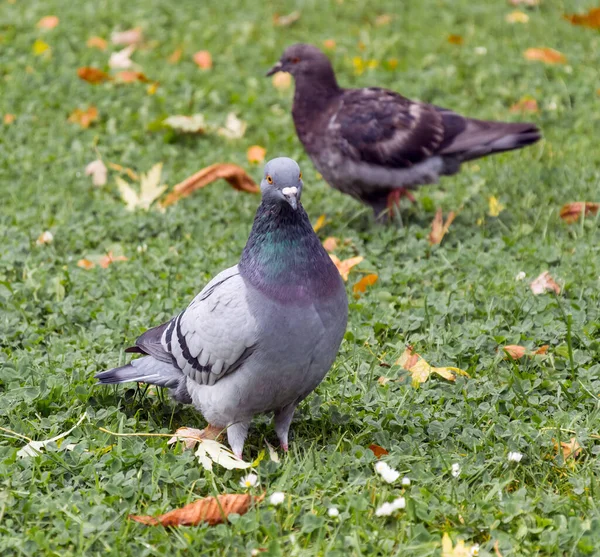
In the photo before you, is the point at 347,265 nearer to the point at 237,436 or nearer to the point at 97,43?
the point at 237,436

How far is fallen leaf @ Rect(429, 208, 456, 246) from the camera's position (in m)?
5.28

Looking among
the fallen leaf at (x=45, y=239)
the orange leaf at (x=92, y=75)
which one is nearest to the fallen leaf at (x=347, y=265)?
the fallen leaf at (x=45, y=239)

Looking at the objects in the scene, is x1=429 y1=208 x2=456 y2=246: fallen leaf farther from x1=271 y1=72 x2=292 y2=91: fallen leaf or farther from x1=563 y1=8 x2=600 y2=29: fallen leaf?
x1=563 y1=8 x2=600 y2=29: fallen leaf

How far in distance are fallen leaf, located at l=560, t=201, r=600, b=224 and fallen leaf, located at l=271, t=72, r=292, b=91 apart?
284 cm

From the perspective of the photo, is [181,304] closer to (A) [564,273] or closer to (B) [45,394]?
(B) [45,394]

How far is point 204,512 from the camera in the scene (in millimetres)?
2988

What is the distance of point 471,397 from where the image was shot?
3764 mm

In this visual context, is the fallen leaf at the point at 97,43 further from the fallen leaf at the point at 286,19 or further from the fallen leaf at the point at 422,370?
the fallen leaf at the point at 422,370

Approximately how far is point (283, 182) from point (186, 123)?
3593mm

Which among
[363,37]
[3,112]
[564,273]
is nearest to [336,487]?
[564,273]

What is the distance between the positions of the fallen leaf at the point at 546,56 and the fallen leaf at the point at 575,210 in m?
2.44

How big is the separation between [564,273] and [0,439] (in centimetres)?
283

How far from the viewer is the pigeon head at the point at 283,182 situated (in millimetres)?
3233

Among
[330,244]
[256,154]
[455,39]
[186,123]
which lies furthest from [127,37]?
[330,244]
